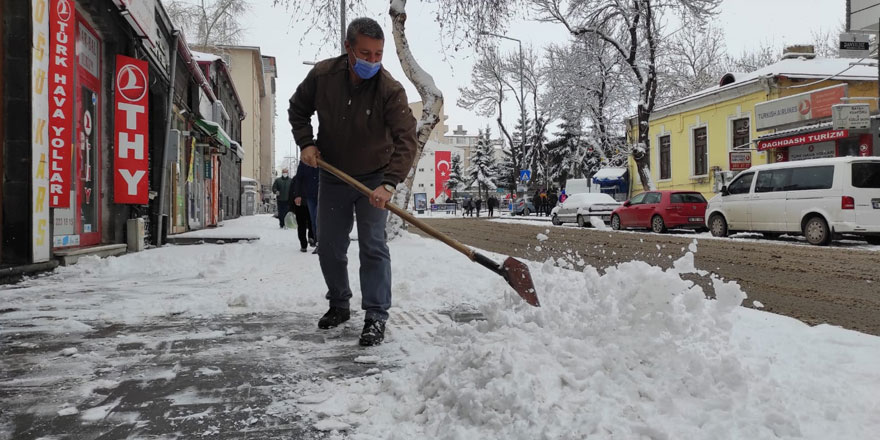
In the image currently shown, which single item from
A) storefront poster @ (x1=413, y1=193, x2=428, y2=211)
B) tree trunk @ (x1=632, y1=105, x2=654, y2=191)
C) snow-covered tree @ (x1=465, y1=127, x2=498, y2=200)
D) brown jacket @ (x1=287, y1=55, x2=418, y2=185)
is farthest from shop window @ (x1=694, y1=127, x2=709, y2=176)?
snow-covered tree @ (x1=465, y1=127, x2=498, y2=200)

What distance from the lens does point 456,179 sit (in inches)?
3083

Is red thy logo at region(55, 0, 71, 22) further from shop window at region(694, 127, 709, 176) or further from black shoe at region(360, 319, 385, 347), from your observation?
shop window at region(694, 127, 709, 176)

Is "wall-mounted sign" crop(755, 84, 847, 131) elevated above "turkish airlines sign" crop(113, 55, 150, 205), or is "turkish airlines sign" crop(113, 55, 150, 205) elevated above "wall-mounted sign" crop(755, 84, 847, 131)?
"wall-mounted sign" crop(755, 84, 847, 131)

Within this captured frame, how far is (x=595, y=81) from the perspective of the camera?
103ft

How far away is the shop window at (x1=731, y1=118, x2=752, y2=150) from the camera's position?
24591 millimetres

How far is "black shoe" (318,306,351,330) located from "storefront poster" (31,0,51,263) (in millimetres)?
4019

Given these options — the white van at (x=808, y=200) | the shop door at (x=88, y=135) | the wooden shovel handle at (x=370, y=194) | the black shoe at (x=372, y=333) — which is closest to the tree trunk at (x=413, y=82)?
the shop door at (x=88, y=135)

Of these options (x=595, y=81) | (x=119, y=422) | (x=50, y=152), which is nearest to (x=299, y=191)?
(x=50, y=152)

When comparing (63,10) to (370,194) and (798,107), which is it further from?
(798,107)

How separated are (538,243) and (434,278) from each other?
7.06 metres

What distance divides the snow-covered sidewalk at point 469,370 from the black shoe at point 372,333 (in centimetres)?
7

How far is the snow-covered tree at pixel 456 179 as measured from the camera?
77.7 m

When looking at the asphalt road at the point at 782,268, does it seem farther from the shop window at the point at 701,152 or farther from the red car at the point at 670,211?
the shop window at the point at 701,152

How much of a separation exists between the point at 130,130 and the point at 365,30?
6847mm
